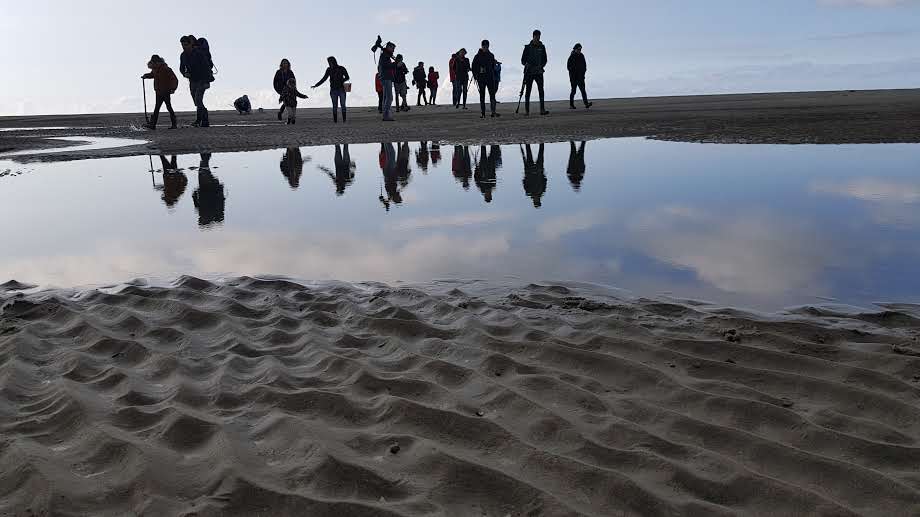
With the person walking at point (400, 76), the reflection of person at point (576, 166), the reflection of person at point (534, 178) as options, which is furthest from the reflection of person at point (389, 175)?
the person walking at point (400, 76)

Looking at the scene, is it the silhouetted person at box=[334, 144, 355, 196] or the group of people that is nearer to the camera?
the silhouetted person at box=[334, 144, 355, 196]

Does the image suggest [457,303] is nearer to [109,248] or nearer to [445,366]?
[445,366]

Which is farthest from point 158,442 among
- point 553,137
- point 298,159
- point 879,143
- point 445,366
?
point 553,137

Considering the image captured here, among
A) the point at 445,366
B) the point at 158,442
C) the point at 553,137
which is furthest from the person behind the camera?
the point at 553,137

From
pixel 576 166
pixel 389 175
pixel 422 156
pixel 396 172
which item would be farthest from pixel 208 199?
pixel 422 156

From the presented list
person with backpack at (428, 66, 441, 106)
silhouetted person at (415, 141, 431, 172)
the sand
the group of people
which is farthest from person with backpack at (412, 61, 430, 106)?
the sand

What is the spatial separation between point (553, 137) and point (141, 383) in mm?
13229

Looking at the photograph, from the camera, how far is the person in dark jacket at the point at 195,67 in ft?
73.6

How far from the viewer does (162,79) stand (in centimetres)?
2238

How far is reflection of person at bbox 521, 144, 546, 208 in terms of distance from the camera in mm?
8244

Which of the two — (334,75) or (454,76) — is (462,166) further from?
(454,76)

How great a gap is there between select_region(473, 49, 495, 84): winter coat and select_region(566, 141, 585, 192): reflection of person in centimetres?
1122

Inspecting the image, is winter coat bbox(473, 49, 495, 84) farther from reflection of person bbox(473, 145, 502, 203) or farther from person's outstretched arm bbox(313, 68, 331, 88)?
reflection of person bbox(473, 145, 502, 203)

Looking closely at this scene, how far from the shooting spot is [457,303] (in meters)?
4.63
